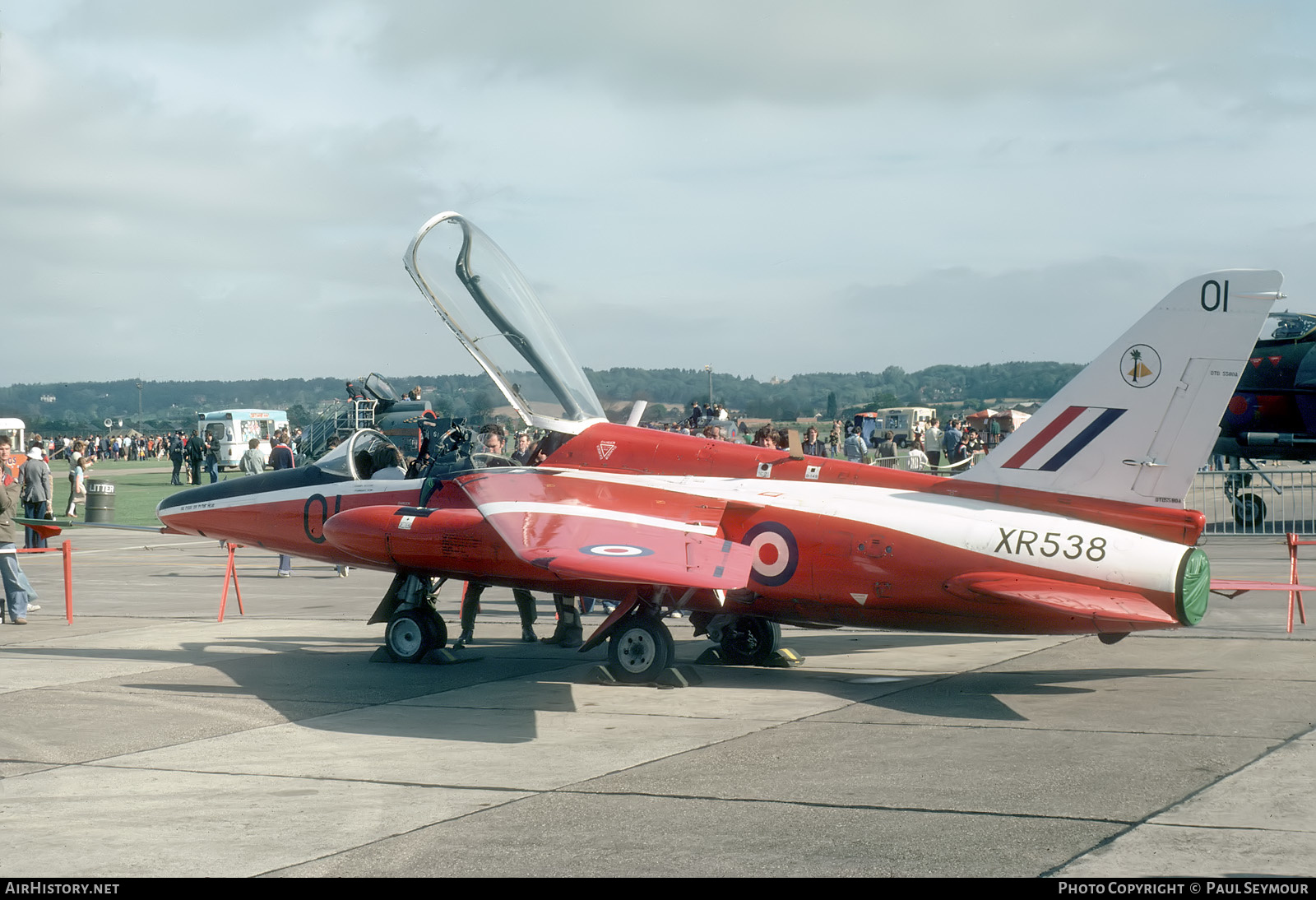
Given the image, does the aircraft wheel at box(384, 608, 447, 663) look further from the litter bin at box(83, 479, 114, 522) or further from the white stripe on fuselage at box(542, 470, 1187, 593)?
the litter bin at box(83, 479, 114, 522)

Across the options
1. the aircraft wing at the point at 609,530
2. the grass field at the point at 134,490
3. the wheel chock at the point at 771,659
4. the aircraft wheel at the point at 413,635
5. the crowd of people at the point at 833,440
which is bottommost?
the grass field at the point at 134,490

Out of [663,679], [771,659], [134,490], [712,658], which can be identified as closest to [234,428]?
[134,490]

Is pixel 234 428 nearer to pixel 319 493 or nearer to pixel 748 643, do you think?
pixel 319 493

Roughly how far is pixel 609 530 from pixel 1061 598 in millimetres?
3482

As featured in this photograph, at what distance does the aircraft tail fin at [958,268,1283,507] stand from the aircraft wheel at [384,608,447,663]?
18.2 ft

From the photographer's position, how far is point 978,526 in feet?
31.1

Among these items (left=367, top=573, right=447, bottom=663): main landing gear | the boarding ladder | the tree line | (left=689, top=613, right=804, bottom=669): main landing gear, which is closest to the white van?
the tree line

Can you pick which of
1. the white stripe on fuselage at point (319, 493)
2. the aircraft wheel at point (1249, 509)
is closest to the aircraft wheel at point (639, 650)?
the white stripe on fuselage at point (319, 493)

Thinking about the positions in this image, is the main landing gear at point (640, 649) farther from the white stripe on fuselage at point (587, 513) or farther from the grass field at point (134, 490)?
the grass field at point (134, 490)

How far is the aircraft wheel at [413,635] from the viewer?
37.6 feet

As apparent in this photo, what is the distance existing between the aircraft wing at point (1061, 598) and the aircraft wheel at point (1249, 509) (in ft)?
47.8

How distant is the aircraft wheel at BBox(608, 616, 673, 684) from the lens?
33.7ft

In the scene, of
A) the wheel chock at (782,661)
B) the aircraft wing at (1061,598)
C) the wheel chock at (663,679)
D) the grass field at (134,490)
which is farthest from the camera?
the grass field at (134,490)
